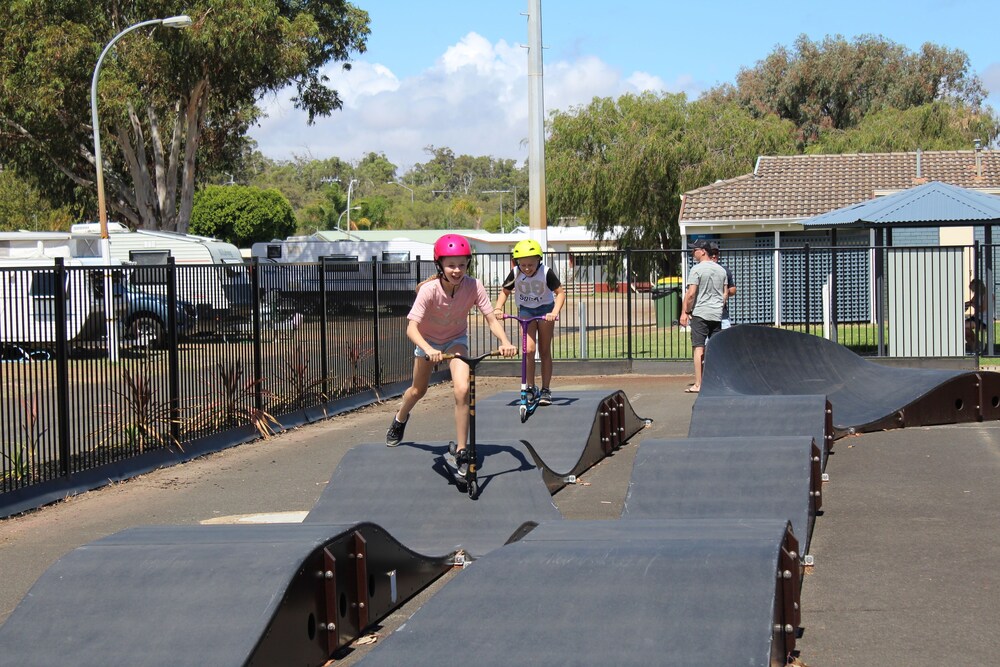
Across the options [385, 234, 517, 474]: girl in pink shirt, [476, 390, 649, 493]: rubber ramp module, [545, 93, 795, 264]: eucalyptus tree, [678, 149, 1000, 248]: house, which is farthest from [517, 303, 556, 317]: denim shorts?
[545, 93, 795, 264]: eucalyptus tree

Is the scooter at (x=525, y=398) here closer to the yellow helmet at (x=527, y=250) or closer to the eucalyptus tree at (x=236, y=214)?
the yellow helmet at (x=527, y=250)

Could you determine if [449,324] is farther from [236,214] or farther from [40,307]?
[236,214]

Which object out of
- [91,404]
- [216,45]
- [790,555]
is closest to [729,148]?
[216,45]

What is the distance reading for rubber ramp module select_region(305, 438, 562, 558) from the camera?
310 inches

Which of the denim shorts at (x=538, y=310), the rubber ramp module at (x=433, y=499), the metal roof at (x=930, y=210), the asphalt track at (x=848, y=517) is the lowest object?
the asphalt track at (x=848, y=517)

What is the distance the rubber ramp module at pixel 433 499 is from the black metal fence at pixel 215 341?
3.19 m

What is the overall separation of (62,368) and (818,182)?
28481mm

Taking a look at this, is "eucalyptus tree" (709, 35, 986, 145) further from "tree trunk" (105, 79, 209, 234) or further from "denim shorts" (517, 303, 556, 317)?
"denim shorts" (517, 303, 556, 317)

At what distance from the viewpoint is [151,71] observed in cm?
3450

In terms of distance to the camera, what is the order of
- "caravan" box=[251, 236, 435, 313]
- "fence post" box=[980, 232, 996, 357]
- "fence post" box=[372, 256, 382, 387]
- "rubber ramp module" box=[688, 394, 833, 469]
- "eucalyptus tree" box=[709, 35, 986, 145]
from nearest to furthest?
"rubber ramp module" box=[688, 394, 833, 469]
"caravan" box=[251, 236, 435, 313]
"fence post" box=[372, 256, 382, 387]
"fence post" box=[980, 232, 996, 357]
"eucalyptus tree" box=[709, 35, 986, 145]


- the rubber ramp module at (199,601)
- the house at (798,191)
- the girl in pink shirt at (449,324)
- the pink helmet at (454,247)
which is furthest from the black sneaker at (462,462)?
the house at (798,191)

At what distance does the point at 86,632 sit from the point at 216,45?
102 feet

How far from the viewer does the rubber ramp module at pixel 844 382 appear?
1280cm

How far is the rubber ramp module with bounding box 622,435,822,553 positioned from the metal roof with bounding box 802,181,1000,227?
1219 centimetres
